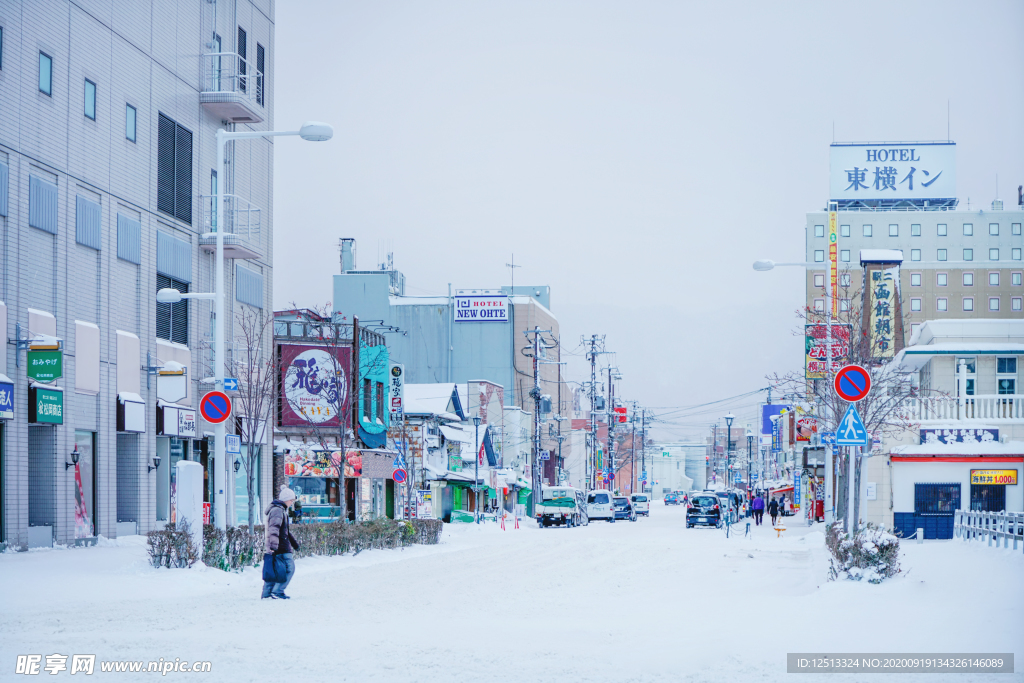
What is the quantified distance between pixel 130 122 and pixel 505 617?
74.9 ft

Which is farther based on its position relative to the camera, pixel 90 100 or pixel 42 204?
pixel 90 100

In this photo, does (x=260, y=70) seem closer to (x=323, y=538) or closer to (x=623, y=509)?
(x=323, y=538)

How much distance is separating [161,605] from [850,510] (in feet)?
45.2

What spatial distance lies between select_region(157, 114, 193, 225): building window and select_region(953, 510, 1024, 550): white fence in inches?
944

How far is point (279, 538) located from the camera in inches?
689

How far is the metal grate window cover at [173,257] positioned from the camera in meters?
35.4

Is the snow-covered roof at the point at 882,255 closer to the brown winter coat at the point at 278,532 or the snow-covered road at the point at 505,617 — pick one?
the snow-covered road at the point at 505,617

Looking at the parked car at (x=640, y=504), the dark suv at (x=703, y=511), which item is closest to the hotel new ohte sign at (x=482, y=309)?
the parked car at (x=640, y=504)

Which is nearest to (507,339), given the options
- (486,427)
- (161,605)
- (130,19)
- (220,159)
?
(486,427)

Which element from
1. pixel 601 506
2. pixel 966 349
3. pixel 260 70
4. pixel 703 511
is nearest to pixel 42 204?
pixel 260 70

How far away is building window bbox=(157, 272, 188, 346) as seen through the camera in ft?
117

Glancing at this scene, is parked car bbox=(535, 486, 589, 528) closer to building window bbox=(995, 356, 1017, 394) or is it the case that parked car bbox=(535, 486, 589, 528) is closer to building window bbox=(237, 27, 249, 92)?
building window bbox=(995, 356, 1017, 394)

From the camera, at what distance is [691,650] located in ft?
40.9

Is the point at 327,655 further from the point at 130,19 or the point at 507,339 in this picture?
the point at 507,339
